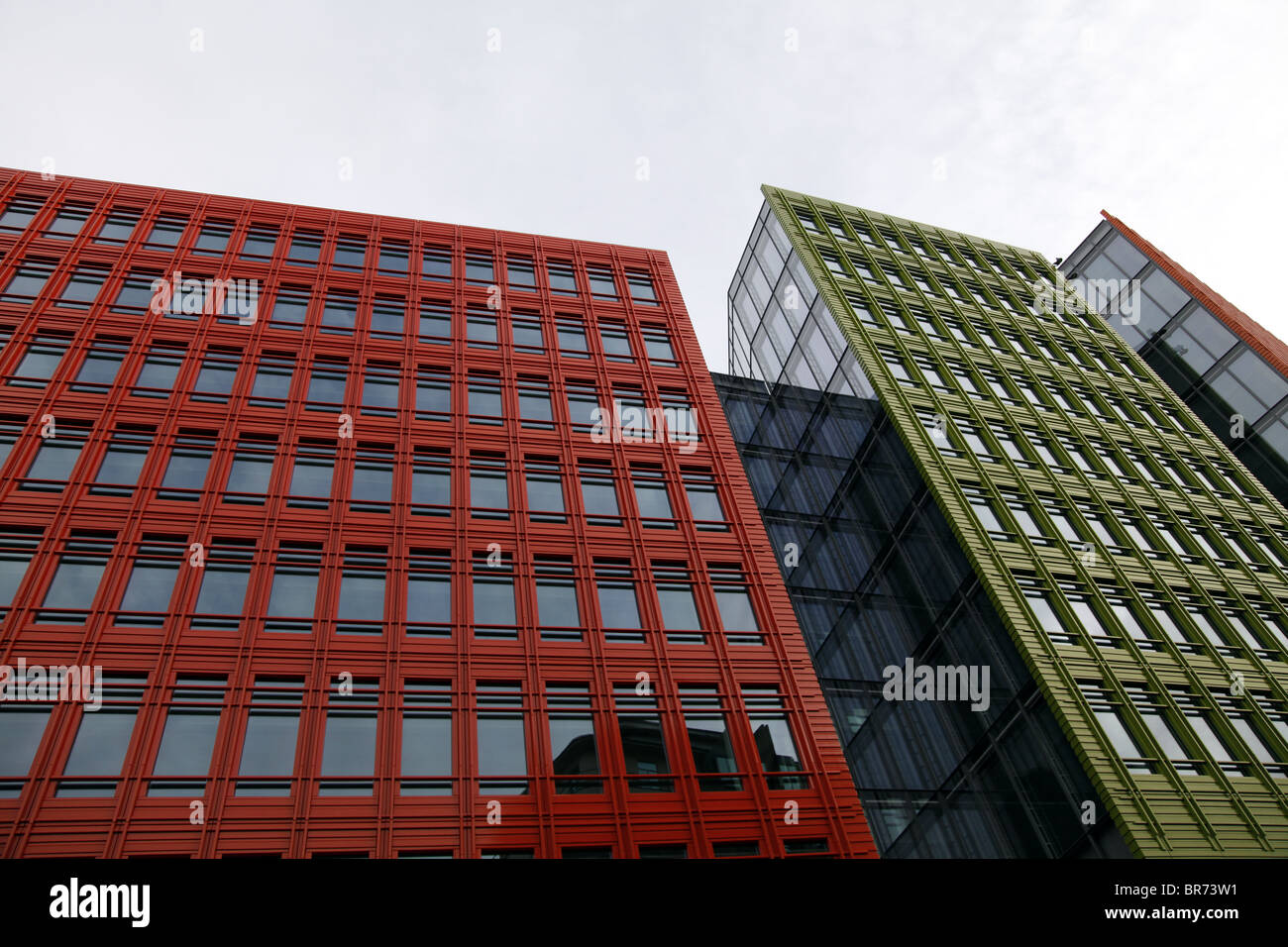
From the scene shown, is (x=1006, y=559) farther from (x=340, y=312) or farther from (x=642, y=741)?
(x=340, y=312)

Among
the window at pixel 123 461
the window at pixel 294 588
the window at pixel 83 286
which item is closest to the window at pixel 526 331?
the window at pixel 294 588

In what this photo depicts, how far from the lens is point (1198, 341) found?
4988cm

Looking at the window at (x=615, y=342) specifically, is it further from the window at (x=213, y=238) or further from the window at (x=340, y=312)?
the window at (x=213, y=238)

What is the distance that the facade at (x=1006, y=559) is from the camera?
28.7 meters

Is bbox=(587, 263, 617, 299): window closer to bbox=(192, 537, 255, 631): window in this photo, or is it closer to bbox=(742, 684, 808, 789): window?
bbox=(192, 537, 255, 631): window

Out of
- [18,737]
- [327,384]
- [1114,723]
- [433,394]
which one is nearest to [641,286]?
[433,394]

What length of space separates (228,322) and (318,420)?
6.38 m

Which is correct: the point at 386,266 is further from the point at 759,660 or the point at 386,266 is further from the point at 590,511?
the point at 759,660

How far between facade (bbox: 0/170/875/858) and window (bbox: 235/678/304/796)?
81 mm

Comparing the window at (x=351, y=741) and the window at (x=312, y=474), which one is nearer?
the window at (x=351, y=741)

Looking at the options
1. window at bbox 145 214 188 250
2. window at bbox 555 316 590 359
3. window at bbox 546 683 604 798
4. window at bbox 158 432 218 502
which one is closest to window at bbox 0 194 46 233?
window at bbox 145 214 188 250

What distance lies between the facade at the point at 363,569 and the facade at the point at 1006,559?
25.7 feet

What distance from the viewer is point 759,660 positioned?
27.8 m

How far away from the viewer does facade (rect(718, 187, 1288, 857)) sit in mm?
28703
